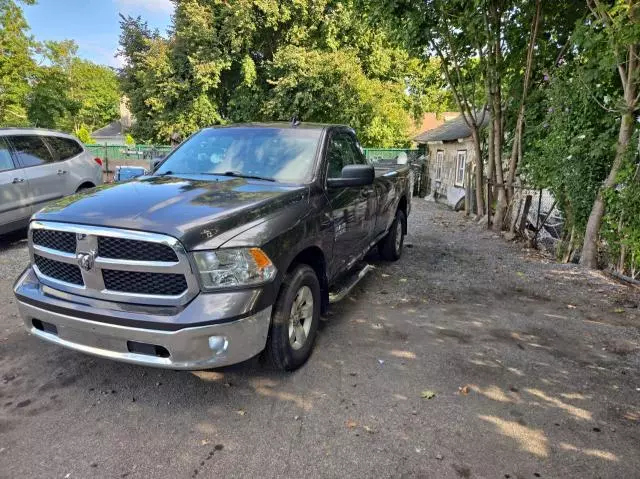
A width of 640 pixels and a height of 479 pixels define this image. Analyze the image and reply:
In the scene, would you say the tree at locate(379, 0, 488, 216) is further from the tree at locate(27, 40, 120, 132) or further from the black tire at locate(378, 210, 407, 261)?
the tree at locate(27, 40, 120, 132)

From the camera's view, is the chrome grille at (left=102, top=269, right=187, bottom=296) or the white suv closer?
the chrome grille at (left=102, top=269, right=187, bottom=296)

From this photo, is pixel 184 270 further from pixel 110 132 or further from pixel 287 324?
pixel 110 132

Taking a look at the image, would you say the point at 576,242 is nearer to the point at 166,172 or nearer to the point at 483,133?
the point at 483,133

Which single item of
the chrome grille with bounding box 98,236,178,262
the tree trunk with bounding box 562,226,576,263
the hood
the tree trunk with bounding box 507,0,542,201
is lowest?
the tree trunk with bounding box 562,226,576,263

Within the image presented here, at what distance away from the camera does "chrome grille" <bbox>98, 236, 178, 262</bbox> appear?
261cm

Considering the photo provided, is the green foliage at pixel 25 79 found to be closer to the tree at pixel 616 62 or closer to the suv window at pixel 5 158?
the suv window at pixel 5 158

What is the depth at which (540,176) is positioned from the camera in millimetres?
8406

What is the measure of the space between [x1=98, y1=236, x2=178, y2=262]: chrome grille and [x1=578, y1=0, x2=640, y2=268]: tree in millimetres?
5881

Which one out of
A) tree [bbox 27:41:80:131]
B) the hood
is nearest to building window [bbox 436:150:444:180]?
the hood

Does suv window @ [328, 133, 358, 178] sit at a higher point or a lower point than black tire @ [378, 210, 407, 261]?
higher

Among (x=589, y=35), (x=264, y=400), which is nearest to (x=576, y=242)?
(x=589, y=35)

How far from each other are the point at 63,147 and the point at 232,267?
22.1 feet

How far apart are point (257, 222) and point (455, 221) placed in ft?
32.4

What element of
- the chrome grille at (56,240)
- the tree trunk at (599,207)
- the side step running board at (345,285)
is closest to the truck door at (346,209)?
the side step running board at (345,285)
